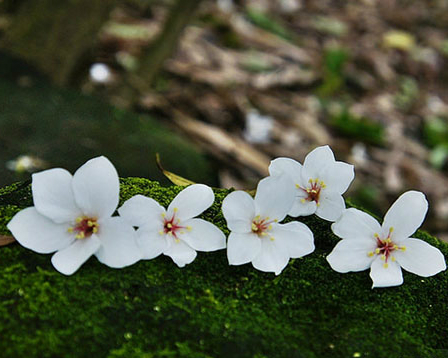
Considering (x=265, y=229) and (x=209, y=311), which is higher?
(x=265, y=229)

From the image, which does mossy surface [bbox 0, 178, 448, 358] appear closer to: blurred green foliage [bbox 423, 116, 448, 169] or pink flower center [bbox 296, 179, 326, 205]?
pink flower center [bbox 296, 179, 326, 205]

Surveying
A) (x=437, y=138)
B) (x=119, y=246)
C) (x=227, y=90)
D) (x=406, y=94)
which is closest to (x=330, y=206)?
(x=119, y=246)

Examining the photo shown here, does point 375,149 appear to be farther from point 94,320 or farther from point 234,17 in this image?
point 94,320

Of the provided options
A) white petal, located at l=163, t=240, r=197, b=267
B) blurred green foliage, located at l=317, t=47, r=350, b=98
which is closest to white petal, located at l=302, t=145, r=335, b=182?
white petal, located at l=163, t=240, r=197, b=267

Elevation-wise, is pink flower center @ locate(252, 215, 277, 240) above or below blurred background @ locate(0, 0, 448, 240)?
above

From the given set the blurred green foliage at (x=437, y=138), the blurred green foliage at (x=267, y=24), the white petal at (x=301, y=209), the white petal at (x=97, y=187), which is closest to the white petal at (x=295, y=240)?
the white petal at (x=301, y=209)

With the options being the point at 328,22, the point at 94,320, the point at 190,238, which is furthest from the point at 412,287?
the point at 328,22

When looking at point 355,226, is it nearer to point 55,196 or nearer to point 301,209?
point 301,209
